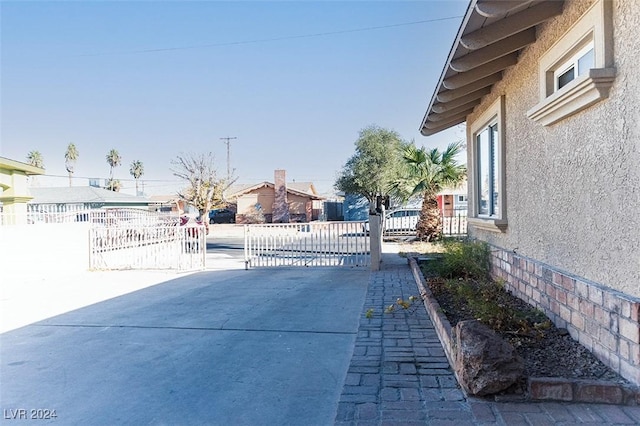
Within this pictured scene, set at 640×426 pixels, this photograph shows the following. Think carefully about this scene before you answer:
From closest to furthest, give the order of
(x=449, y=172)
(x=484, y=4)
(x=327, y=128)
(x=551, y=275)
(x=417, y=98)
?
1. (x=484, y=4)
2. (x=551, y=275)
3. (x=449, y=172)
4. (x=417, y=98)
5. (x=327, y=128)

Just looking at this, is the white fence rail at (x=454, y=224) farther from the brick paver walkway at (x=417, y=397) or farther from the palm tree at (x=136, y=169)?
the palm tree at (x=136, y=169)

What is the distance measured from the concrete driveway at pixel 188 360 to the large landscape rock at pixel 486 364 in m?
1.04

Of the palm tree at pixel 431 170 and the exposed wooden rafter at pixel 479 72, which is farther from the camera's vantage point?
the palm tree at pixel 431 170

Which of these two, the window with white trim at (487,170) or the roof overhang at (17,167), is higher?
the roof overhang at (17,167)

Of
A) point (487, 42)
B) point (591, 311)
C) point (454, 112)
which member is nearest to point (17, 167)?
point (454, 112)

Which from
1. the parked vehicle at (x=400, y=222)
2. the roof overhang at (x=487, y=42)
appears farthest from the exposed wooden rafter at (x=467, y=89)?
the parked vehicle at (x=400, y=222)

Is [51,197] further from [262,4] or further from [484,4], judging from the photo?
[484,4]

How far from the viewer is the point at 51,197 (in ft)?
112

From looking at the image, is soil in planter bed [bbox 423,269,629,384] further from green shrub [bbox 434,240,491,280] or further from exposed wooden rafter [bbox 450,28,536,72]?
exposed wooden rafter [bbox 450,28,536,72]

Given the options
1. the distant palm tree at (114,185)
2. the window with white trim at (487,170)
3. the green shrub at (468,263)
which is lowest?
the green shrub at (468,263)

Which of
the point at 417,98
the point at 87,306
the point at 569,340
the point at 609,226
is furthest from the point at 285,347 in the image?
the point at 417,98

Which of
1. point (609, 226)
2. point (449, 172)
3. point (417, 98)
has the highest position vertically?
point (417, 98)

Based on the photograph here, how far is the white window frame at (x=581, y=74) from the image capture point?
310 centimetres

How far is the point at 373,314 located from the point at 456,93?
3776 mm
